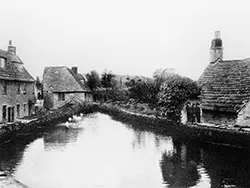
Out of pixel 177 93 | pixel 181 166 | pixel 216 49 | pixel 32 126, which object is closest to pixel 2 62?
pixel 32 126

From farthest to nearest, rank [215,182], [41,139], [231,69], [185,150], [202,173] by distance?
1. [231,69]
2. [41,139]
3. [185,150]
4. [202,173]
5. [215,182]

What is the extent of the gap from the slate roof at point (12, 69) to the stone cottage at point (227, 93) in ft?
65.2

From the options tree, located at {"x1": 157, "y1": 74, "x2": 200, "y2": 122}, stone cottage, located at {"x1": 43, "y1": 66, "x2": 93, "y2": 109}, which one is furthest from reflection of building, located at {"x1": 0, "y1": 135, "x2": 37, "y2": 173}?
stone cottage, located at {"x1": 43, "y1": 66, "x2": 93, "y2": 109}

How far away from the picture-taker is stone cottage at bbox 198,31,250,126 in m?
21.2

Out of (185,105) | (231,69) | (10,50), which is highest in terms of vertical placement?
(10,50)

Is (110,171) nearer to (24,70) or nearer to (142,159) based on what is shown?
(142,159)

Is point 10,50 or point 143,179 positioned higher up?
point 10,50

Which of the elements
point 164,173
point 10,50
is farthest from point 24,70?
point 164,173

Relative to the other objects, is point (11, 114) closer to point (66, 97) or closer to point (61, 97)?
point (61, 97)

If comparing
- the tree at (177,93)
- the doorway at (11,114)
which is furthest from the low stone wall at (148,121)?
the doorway at (11,114)

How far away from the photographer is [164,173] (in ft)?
44.1

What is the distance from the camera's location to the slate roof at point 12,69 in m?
33.5

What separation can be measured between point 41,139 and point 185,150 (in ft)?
35.3

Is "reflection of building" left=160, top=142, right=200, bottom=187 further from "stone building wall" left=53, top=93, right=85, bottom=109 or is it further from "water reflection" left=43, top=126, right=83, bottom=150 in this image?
"stone building wall" left=53, top=93, right=85, bottom=109
